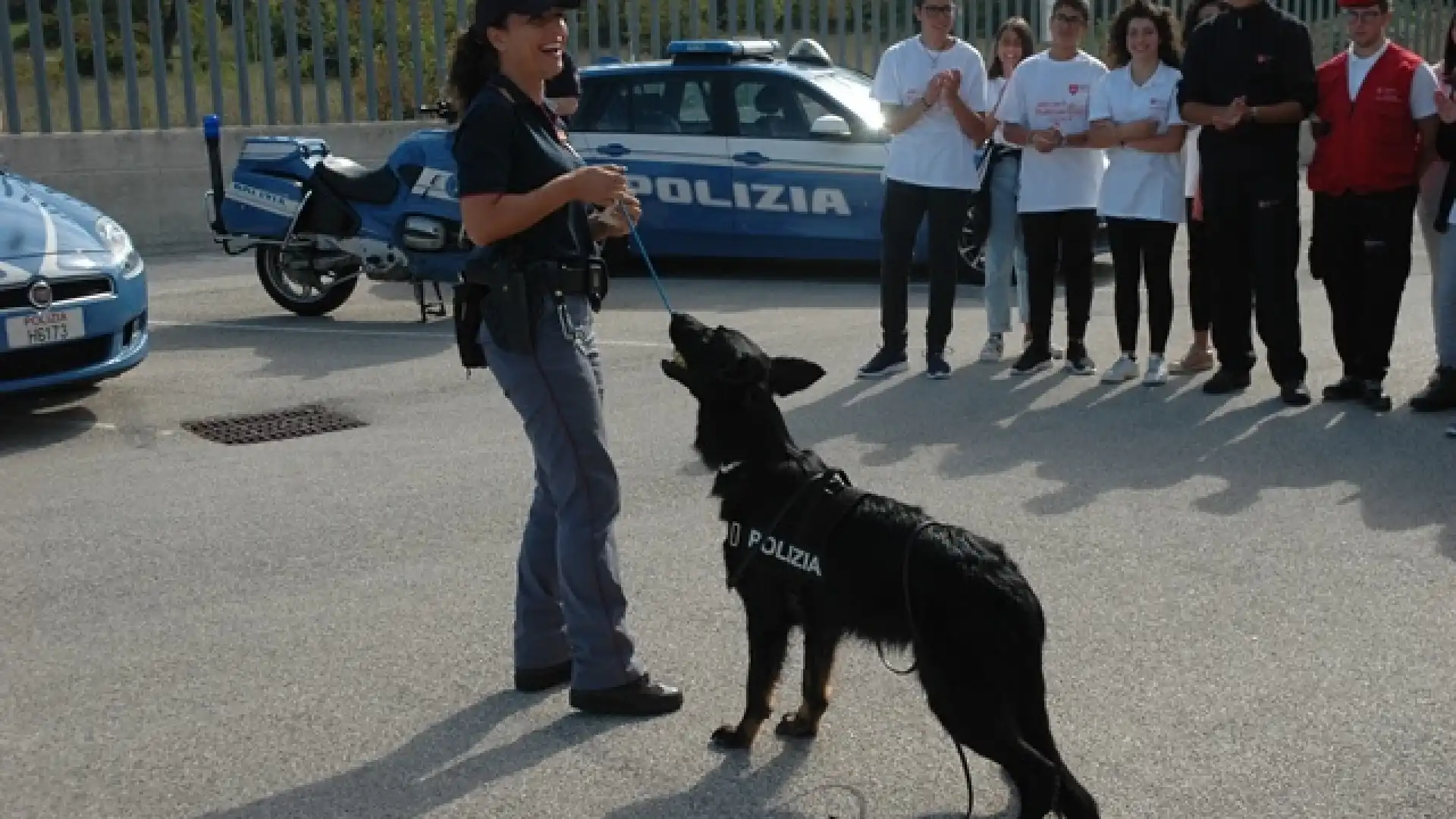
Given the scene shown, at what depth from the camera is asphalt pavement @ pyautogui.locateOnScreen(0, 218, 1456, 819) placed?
13.9 feet

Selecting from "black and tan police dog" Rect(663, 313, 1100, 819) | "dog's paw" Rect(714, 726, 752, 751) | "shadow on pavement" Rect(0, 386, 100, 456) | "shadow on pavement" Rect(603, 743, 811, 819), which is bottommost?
"shadow on pavement" Rect(603, 743, 811, 819)

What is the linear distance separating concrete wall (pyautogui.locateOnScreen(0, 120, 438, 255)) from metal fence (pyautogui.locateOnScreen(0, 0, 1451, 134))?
0.59ft

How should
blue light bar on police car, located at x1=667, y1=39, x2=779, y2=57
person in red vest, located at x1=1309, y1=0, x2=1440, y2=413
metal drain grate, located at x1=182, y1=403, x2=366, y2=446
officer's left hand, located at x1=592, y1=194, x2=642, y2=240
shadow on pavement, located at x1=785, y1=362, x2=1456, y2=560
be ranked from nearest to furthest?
officer's left hand, located at x1=592, y1=194, x2=642, y2=240 → shadow on pavement, located at x1=785, y1=362, x2=1456, y2=560 → person in red vest, located at x1=1309, y1=0, x2=1440, y2=413 → metal drain grate, located at x1=182, y1=403, x2=366, y2=446 → blue light bar on police car, located at x1=667, y1=39, x2=779, y2=57

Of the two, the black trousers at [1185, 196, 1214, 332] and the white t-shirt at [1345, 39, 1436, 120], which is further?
the black trousers at [1185, 196, 1214, 332]

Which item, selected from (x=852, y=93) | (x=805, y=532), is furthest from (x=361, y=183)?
(x=805, y=532)

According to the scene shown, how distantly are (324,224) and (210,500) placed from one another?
14.5 ft

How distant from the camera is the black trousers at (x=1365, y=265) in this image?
8039 mm

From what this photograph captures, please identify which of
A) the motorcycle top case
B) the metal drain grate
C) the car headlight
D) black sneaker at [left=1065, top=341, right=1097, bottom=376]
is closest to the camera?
the metal drain grate

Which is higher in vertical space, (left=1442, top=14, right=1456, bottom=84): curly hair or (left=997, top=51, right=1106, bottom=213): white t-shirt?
(left=1442, top=14, right=1456, bottom=84): curly hair

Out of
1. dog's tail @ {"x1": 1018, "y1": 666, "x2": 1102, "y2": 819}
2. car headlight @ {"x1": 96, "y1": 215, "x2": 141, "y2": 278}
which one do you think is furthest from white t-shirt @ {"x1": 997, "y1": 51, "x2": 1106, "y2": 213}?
dog's tail @ {"x1": 1018, "y1": 666, "x2": 1102, "y2": 819}

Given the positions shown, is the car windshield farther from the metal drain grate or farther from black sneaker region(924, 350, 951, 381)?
the metal drain grate

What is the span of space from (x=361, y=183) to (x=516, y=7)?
7.03 m

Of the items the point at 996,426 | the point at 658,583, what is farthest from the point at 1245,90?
the point at 658,583

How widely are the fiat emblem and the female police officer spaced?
13.2 ft
